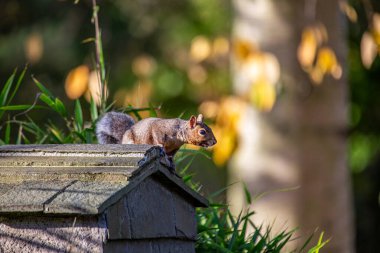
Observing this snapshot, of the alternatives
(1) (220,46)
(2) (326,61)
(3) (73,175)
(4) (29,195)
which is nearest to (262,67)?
(2) (326,61)

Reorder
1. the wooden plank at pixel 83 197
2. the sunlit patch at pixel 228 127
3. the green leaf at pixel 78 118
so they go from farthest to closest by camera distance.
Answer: the sunlit patch at pixel 228 127
the green leaf at pixel 78 118
the wooden plank at pixel 83 197

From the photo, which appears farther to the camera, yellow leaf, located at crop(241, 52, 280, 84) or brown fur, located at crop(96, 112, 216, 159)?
yellow leaf, located at crop(241, 52, 280, 84)

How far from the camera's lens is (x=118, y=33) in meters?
12.6

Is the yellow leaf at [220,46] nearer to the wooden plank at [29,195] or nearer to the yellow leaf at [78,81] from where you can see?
the yellow leaf at [78,81]

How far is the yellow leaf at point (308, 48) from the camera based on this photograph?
7453 millimetres

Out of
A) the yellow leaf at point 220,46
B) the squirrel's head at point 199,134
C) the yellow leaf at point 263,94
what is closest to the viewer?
the squirrel's head at point 199,134

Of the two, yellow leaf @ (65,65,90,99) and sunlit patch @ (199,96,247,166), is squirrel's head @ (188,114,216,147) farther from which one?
yellow leaf @ (65,65,90,99)

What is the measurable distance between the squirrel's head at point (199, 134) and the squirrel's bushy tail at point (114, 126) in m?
0.33

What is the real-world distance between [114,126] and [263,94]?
377 centimetres

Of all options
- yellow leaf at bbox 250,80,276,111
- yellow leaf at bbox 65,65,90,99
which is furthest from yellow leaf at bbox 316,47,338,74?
yellow leaf at bbox 65,65,90,99

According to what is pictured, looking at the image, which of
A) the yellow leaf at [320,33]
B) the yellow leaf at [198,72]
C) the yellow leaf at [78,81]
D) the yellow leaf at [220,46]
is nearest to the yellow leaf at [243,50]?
the yellow leaf at [320,33]

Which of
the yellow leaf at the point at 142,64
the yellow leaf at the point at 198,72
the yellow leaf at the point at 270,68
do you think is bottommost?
the yellow leaf at the point at 270,68

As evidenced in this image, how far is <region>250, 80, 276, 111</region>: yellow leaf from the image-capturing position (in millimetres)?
7453

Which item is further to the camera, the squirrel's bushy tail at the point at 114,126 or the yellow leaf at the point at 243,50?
the yellow leaf at the point at 243,50
